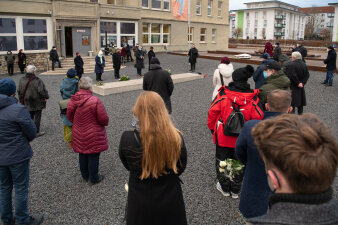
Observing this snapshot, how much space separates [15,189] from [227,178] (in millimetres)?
2951

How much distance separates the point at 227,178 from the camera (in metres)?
4.41

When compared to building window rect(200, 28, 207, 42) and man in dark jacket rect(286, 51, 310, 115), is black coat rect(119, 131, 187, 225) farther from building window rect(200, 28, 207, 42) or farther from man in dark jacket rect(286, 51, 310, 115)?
building window rect(200, 28, 207, 42)

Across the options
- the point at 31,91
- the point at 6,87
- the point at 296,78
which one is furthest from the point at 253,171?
the point at 31,91

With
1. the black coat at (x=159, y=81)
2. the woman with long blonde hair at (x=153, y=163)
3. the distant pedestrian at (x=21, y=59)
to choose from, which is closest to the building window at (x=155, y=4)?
the distant pedestrian at (x=21, y=59)

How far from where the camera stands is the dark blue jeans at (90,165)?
15.2 ft

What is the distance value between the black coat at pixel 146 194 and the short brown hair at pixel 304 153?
1.31 m

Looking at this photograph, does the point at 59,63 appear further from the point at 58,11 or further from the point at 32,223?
the point at 32,223

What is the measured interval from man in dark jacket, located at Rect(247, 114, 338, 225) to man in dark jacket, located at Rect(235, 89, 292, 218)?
4.97 feet

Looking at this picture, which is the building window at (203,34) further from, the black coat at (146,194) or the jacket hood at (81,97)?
the black coat at (146,194)

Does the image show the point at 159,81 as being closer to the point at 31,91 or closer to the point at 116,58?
the point at 31,91

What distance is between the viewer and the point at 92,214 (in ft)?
13.3

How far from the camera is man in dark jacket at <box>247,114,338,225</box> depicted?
120cm

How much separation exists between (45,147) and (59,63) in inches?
627

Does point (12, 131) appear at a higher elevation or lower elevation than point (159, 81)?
lower
